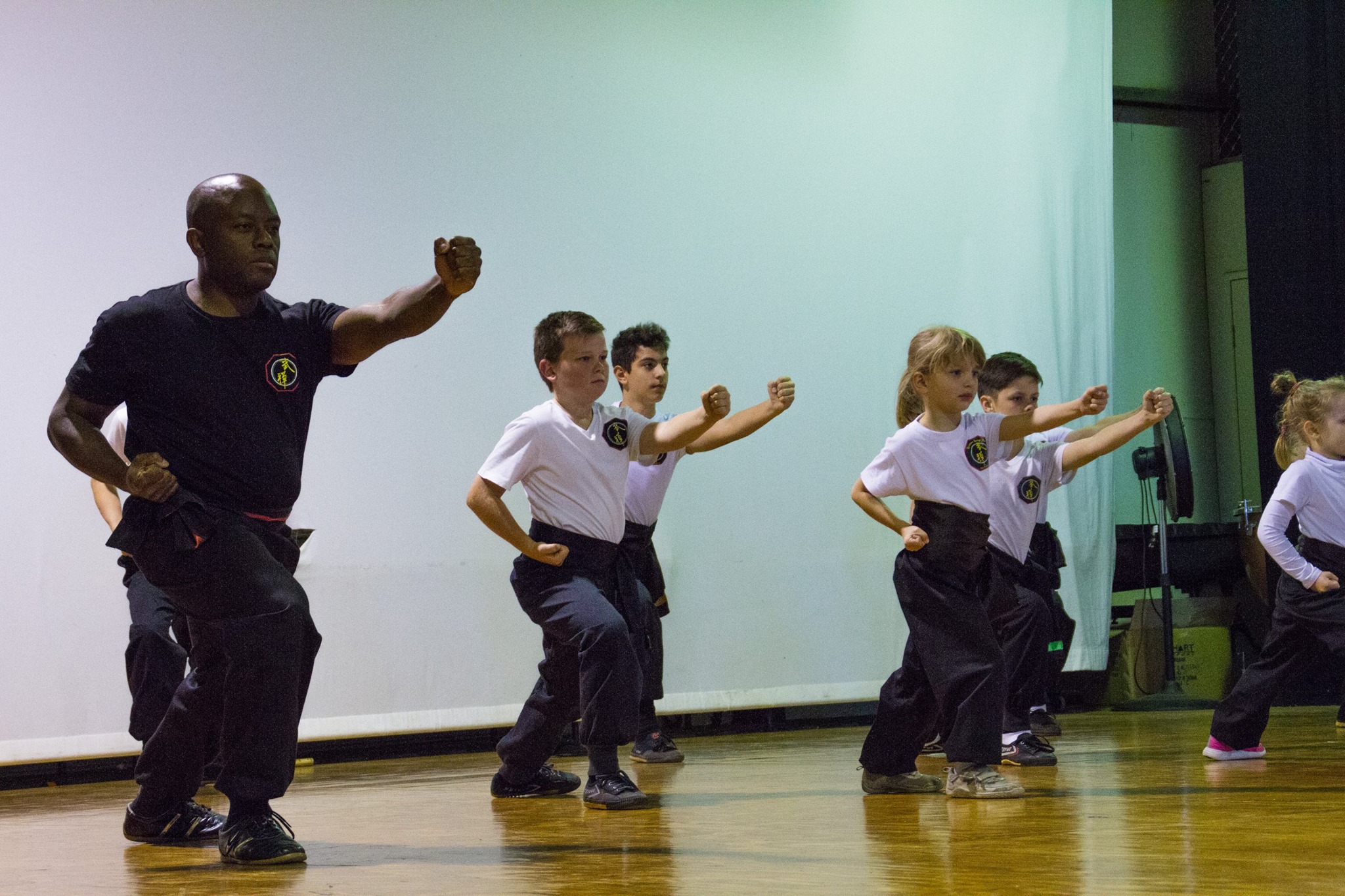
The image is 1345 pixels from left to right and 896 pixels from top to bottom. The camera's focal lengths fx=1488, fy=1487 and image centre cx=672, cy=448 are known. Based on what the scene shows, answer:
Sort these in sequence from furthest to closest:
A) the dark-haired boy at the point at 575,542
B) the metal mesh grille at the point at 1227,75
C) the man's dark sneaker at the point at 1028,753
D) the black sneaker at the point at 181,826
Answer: the metal mesh grille at the point at 1227,75 < the man's dark sneaker at the point at 1028,753 < the dark-haired boy at the point at 575,542 < the black sneaker at the point at 181,826

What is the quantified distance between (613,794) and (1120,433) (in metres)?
1.61

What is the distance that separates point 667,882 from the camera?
2256mm

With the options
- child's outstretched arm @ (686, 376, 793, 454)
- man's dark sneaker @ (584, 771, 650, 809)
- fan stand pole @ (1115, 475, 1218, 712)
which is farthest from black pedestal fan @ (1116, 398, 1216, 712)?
man's dark sneaker @ (584, 771, 650, 809)

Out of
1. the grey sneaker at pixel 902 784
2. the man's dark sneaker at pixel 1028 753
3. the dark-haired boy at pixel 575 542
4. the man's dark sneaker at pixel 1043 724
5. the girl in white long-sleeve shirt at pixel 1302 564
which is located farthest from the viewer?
the man's dark sneaker at pixel 1043 724

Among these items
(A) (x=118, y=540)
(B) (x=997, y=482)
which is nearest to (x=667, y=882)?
(A) (x=118, y=540)

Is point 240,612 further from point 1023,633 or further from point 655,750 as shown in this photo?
point 1023,633

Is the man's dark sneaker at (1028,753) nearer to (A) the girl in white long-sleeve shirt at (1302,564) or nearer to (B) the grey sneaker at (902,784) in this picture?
(A) the girl in white long-sleeve shirt at (1302,564)

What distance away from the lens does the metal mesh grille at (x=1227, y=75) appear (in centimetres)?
780

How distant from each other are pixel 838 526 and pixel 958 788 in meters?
2.98

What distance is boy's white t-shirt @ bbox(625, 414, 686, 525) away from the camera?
4.99m

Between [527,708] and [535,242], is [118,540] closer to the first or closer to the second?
[527,708]

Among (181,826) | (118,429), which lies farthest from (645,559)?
(181,826)


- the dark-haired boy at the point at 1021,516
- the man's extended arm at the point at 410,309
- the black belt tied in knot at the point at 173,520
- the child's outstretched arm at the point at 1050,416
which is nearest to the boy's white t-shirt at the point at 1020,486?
the dark-haired boy at the point at 1021,516

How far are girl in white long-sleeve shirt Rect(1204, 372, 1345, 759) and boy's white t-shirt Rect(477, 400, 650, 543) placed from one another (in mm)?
1811
